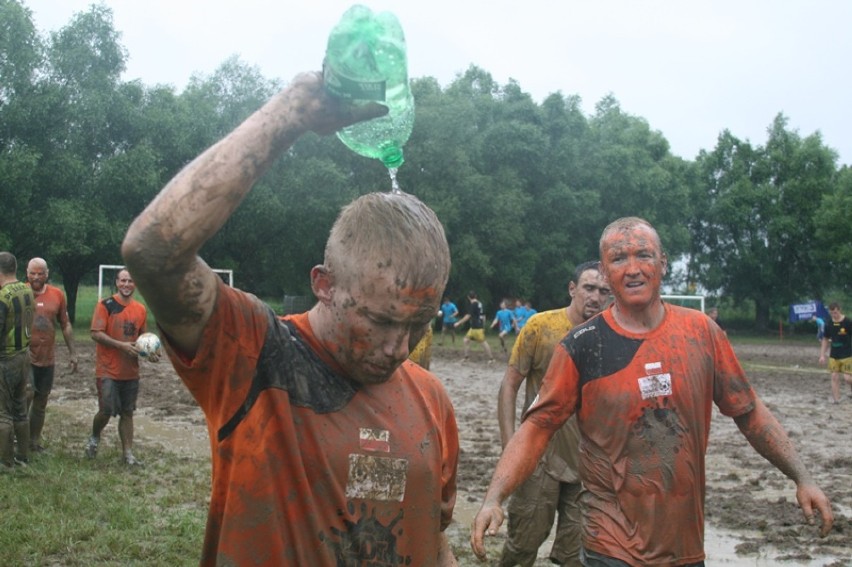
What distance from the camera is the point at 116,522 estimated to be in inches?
286

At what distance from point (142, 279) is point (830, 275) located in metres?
60.2

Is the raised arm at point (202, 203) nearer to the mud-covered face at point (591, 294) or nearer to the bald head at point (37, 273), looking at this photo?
the mud-covered face at point (591, 294)

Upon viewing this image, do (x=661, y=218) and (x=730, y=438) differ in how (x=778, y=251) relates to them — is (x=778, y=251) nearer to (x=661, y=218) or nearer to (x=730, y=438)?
(x=661, y=218)

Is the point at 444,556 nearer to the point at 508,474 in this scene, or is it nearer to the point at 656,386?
the point at 508,474

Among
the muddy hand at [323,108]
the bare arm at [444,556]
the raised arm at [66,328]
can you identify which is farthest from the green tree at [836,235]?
the muddy hand at [323,108]

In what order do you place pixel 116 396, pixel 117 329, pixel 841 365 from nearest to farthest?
pixel 116 396, pixel 117 329, pixel 841 365

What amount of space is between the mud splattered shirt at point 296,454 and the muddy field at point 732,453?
4.80 m

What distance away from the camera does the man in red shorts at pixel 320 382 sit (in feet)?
6.56

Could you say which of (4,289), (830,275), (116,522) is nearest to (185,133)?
(4,289)

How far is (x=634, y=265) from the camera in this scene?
4.29 metres

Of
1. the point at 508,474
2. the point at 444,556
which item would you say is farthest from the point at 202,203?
the point at 508,474

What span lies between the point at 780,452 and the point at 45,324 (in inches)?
352

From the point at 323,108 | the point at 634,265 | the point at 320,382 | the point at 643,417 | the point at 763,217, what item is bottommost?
the point at 643,417

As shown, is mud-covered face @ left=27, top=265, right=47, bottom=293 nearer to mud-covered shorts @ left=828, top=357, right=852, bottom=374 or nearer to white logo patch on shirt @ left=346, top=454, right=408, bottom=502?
white logo patch on shirt @ left=346, top=454, right=408, bottom=502
